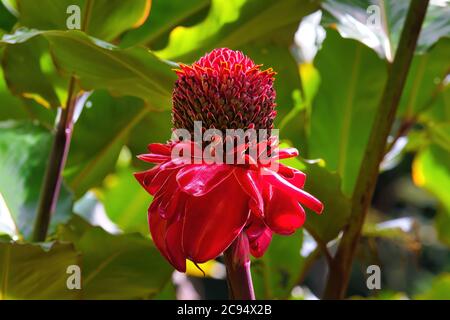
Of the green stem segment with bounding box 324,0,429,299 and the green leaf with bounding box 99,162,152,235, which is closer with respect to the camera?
the green stem segment with bounding box 324,0,429,299

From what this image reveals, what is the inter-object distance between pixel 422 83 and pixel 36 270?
1.98ft

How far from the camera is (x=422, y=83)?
99 centimetres

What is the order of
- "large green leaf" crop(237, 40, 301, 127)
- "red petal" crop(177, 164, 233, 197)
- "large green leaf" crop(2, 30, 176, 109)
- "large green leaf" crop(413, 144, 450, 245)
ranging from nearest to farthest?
"red petal" crop(177, 164, 233, 197) → "large green leaf" crop(2, 30, 176, 109) → "large green leaf" crop(237, 40, 301, 127) → "large green leaf" crop(413, 144, 450, 245)

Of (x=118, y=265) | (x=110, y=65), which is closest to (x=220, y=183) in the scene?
(x=110, y=65)

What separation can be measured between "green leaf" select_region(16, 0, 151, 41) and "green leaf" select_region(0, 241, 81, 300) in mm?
261

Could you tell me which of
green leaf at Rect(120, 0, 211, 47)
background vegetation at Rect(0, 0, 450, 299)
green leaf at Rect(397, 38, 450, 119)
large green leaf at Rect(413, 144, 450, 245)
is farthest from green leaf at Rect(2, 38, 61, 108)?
large green leaf at Rect(413, 144, 450, 245)

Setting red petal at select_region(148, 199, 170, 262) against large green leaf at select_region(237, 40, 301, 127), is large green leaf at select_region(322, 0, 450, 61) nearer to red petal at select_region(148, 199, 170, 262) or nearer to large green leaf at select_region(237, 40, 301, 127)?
large green leaf at select_region(237, 40, 301, 127)

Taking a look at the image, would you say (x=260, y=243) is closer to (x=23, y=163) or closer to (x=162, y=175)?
(x=162, y=175)

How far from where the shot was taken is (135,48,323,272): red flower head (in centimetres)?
50

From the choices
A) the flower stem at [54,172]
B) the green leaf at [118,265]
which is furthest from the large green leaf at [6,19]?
the green leaf at [118,265]

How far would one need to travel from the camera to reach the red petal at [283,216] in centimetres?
52

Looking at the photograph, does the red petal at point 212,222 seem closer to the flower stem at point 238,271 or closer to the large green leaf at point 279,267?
the flower stem at point 238,271

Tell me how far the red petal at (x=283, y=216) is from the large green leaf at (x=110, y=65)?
221 millimetres

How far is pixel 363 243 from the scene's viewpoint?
1.05 m
